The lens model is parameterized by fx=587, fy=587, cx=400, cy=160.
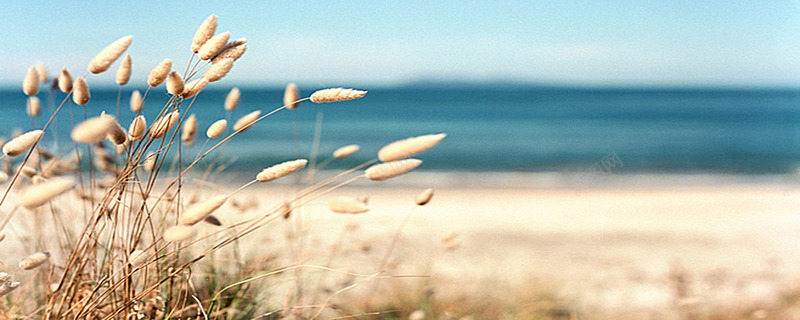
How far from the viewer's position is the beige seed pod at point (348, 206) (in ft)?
3.30

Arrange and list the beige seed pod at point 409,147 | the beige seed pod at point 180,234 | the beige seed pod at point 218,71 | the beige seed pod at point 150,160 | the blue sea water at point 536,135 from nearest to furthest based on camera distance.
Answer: the beige seed pod at point 180,234
the beige seed pod at point 409,147
the beige seed pod at point 218,71
the beige seed pod at point 150,160
the blue sea water at point 536,135

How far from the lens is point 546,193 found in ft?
29.2

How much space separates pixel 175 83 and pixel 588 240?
196 inches

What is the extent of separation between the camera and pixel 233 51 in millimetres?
1129

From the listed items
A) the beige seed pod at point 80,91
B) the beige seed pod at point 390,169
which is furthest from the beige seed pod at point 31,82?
the beige seed pod at point 390,169

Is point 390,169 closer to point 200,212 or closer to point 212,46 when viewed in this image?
point 200,212

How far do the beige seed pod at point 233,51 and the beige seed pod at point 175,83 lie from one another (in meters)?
0.10

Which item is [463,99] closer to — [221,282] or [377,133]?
[377,133]

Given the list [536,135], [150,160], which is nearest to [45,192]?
[150,160]

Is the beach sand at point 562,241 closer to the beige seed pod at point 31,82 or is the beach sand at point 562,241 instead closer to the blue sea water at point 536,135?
the beige seed pod at point 31,82

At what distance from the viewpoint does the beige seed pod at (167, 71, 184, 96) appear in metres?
1.04

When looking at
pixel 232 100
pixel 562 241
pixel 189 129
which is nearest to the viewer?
pixel 189 129

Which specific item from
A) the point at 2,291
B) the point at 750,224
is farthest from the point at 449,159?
the point at 2,291

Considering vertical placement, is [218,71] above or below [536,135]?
below
